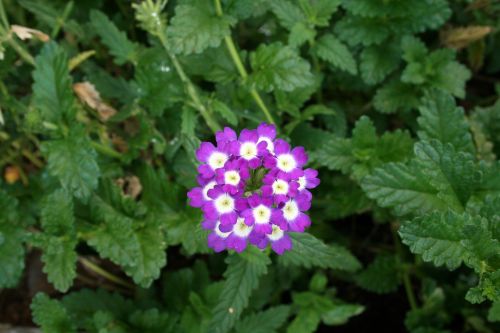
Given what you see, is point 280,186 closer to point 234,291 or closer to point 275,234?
point 275,234

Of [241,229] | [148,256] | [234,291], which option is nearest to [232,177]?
[241,229]

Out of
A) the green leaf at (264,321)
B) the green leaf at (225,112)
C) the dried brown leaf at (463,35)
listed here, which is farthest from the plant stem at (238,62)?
the dried brown leaf at (463,35)

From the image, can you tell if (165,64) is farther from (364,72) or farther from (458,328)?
(458,328)

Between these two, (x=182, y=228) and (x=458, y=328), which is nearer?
(x=182, y=228)

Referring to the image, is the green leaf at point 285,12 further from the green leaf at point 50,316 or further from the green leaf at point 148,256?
the green leaf at point 50,316

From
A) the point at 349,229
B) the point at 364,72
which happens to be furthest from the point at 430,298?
the point at 364,72

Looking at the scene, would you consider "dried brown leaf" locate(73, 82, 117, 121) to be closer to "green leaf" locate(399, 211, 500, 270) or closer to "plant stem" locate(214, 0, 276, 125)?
"plant stem" locate(214, 0, 276, 125)

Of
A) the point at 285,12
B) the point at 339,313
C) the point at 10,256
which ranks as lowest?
the point at 339,313
